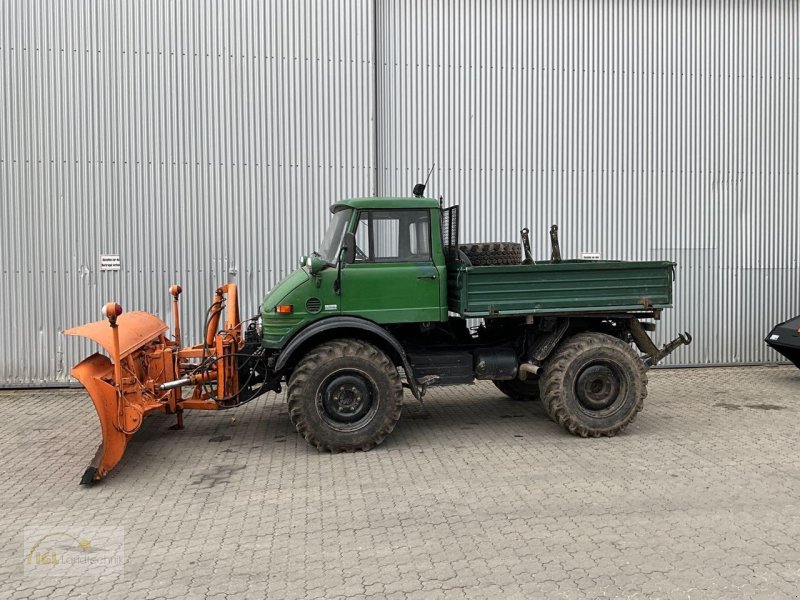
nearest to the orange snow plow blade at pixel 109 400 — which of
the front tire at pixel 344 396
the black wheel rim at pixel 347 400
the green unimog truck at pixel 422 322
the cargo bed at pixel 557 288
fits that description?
the green unimog truck at pixel 422 322

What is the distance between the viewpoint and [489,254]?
7355 millimetres

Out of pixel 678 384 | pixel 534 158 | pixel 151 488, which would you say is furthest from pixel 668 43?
pixel 151 488

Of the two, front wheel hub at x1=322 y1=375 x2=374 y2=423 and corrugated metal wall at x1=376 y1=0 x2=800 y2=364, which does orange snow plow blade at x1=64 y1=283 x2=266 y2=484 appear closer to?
front wheel hub at x1=322 y1=375 x2=374 y2=423

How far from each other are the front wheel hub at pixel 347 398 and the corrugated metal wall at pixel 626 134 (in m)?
4.85

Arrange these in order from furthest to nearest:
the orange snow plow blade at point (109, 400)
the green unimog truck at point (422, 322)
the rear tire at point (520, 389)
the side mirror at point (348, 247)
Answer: the rear tire at point (520, 389)
the side mirror at point (348, 247)
the green unimog truck at point (422, 322)
the orange snow plow blade at point (109, 400)

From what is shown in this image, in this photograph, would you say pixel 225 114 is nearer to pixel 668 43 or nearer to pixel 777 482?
pixel 668 43

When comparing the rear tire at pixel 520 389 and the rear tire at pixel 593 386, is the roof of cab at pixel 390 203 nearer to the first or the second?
the rear tire at pixel 593 386

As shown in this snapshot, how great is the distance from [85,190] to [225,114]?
2390mm

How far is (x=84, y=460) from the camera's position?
634cm

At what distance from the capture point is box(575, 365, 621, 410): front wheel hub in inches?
273

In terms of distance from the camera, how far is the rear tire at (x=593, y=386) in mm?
6867

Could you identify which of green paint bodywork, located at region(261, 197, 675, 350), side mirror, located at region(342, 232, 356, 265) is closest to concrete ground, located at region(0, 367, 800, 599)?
green paint bodywork, located at region(261, 197, 675, 350)

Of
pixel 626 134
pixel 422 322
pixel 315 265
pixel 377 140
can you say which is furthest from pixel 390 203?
pixel 626 134

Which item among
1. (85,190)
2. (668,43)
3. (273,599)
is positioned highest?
(668,43)
